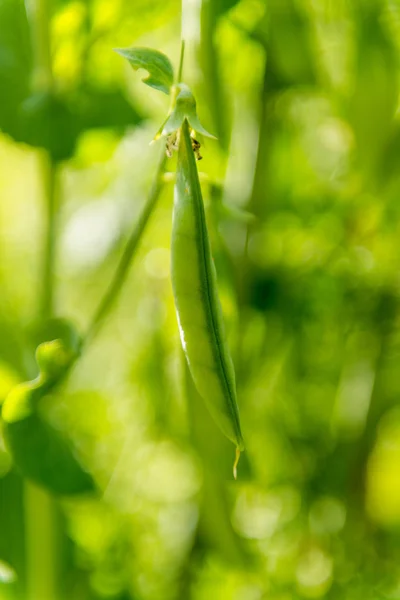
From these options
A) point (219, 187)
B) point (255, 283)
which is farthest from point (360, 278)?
point (219, 187)

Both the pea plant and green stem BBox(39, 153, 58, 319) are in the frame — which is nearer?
the pea plant

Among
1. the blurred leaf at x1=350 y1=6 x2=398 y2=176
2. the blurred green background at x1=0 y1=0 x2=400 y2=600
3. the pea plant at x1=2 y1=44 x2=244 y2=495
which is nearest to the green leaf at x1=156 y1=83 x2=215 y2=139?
the pea plant at x1=2 y1=44 x2=244 y2=495

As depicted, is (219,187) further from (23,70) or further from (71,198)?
(71,198)

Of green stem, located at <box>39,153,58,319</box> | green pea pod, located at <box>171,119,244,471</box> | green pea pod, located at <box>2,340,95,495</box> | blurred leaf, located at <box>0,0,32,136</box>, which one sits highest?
blurred leaf, located at <box>0,0,32,136</box>

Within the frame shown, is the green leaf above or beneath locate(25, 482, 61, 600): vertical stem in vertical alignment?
above

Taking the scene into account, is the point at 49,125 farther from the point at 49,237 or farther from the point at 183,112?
the point at 183,112

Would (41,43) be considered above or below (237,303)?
above

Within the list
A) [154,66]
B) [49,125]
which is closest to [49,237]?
[49,125]

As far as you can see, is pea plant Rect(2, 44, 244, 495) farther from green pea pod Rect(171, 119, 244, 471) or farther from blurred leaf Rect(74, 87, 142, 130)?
blurred leaf Rect(74, 87, 142, 130)
